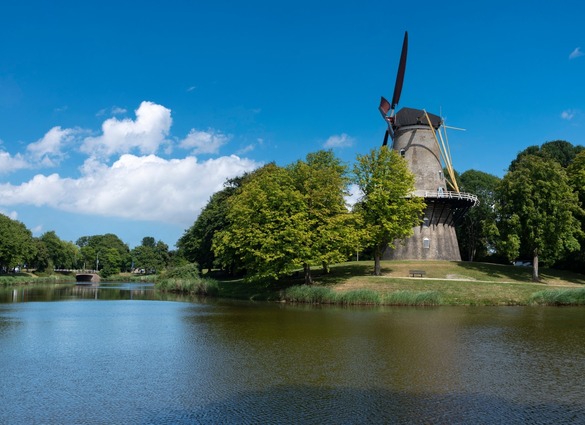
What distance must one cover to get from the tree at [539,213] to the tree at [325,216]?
51.7 feet

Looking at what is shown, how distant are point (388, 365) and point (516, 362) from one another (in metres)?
4.06

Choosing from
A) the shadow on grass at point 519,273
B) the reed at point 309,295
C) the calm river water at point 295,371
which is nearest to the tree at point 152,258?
the shadow on grass at point 519,273

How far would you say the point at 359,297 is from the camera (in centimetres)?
3469

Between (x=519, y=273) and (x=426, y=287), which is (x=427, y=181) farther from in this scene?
(x=426, y=287)

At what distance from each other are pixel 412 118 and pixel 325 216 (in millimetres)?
20767

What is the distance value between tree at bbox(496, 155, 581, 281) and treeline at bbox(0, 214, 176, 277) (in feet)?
252

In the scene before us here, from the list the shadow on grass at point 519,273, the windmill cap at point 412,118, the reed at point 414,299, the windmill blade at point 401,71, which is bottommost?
the reed at point 414,299

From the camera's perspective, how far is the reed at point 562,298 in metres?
32.8

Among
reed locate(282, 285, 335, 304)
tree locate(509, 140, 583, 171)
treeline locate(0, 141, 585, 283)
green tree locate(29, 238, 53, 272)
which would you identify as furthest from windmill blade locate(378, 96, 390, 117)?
green tree locate(29, 238, 53, 272)

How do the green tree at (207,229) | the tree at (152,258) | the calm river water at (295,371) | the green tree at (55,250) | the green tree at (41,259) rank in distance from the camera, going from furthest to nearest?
the tree at (152,258)
the green tree at (55,250)
the green tree at (41,259)
the green tree at (207,229)
the calm river water at (295,371)

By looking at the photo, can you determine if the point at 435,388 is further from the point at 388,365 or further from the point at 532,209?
the point at 532,209

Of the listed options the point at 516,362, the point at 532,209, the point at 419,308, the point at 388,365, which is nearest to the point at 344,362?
the point at 388,365

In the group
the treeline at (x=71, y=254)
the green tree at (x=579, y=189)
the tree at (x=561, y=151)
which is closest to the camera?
the green tree at (x=579, y=189)

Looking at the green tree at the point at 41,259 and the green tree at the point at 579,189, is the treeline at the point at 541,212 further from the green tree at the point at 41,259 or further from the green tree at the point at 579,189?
the green tree at the point at 41,259
